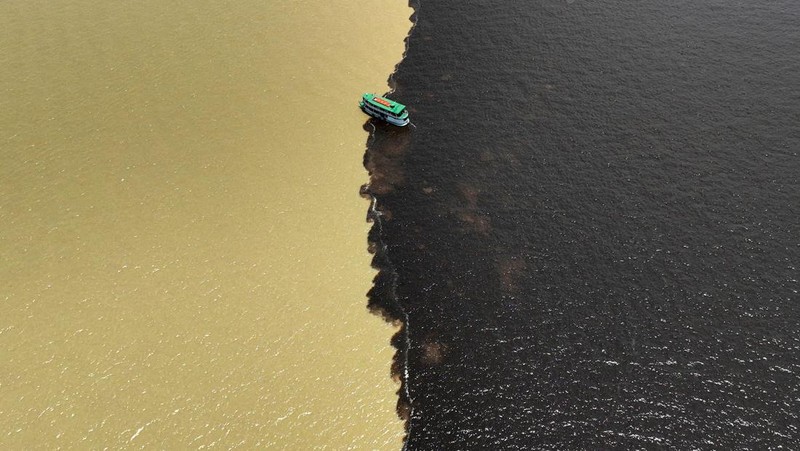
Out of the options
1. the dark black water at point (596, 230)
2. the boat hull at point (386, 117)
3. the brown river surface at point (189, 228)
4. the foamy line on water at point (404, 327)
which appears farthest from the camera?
the boat hull at point (386, 117)

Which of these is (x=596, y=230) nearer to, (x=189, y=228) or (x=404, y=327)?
(x=404, y=327)

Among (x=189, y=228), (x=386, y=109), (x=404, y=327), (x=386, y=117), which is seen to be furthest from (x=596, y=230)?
(x=189, y=228)

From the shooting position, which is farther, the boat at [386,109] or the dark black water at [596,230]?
the boat at [386,109]

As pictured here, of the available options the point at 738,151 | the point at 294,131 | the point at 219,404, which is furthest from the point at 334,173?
the point at 738,151

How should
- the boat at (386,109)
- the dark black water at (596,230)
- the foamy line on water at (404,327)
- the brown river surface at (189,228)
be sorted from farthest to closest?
1. the boat at (386,109)
2. the dark black water at (596,230)
3. the brown river surface at (189,228)
4. the foamy line on water at (404,327)

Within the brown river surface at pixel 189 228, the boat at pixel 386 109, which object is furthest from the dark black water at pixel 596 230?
the brown river surface at pixel 189 228

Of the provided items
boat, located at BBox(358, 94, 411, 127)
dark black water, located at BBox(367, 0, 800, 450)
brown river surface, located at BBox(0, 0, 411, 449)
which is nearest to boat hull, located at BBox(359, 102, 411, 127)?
boat, located at BBox(358, 94, 411, 127)

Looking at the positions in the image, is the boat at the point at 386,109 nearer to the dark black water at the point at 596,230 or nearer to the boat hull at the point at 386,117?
the boat hull at the point at 386,117
